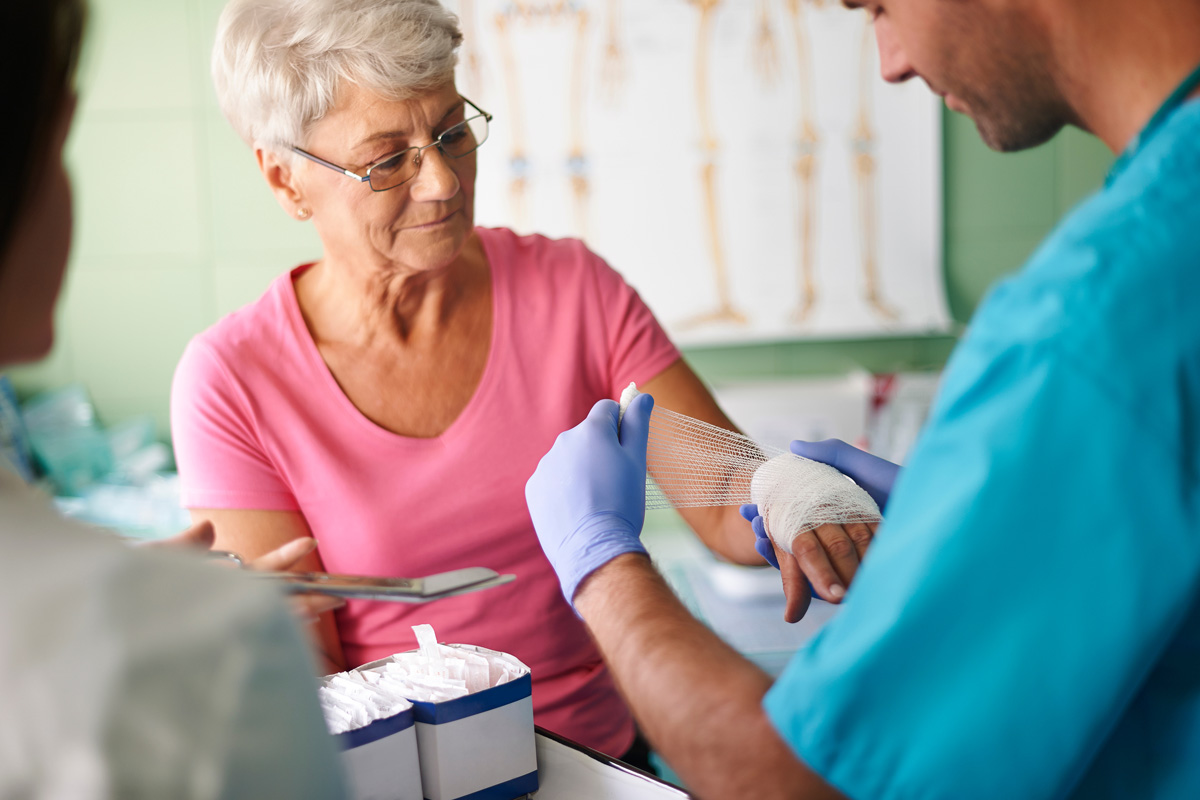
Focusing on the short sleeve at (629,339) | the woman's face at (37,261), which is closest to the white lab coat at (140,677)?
the woman's face at (37,261)

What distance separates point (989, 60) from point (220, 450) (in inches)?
39.8

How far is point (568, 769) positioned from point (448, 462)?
50cm

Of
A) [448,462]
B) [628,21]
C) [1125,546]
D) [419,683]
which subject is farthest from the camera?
[628,21]

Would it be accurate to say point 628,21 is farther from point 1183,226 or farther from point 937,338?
point 1183,226

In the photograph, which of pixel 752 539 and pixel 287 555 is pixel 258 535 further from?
pixel 752 539

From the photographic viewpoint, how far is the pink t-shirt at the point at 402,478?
1239mm

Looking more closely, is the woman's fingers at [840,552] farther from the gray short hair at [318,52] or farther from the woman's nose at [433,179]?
the gray short hair at [318,52]

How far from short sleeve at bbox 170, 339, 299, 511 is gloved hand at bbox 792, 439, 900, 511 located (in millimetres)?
702

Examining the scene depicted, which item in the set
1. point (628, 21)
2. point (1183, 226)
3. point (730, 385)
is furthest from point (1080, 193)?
→ point (1183, 226)

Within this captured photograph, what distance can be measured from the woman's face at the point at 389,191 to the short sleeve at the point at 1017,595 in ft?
2.80

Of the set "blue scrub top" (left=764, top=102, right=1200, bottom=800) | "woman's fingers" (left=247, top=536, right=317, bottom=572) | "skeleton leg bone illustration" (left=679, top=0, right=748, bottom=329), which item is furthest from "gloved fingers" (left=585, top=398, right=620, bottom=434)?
"skeleton leg bone illustration" (left=679, top=0, right=748, bottom=329)

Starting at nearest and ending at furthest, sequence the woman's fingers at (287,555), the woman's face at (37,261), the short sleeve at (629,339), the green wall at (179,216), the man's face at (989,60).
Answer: the woman's face at (37,261) → the man's face at (989,60) → the woman's fingers at (287,555) → the short sleeve at (629,339) → the green wall at (179,216)

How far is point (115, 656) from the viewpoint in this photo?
0.39 metres

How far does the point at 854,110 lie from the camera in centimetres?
270
